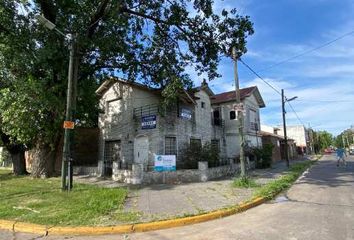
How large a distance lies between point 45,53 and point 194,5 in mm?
8395

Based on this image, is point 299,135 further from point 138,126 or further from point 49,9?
point 49,9

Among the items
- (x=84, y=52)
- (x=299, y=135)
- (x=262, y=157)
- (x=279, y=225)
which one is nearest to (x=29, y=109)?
(x=84, y=52)

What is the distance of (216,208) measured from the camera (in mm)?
9344

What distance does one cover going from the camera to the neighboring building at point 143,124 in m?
20.7

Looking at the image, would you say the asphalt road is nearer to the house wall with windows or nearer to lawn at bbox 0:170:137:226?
lawn at bbox 0:170:137:226

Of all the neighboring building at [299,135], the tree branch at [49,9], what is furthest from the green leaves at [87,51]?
the neighboring building at [299,135]

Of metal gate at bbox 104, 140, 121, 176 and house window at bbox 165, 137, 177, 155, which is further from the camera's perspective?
metal gate at bbox 104, 140, 121, 176

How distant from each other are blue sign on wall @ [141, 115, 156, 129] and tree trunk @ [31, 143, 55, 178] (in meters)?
5.48

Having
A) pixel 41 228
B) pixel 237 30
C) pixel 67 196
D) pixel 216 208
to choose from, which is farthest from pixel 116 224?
pixel 237 30

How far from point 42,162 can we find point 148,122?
21.2 feet

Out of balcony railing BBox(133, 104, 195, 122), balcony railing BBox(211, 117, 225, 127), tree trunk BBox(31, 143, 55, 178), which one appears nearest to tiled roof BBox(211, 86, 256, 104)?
balcony railing BBox(211, 117, 225, 127)

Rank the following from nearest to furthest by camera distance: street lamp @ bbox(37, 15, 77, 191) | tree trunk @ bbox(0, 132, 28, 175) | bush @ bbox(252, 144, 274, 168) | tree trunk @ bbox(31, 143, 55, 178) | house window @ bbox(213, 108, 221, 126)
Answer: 1. street lamp @ bbox(37, 15, 77, 191)
2. tree trunk @ bbox(31, 143, 55, 178)
3. tree trunk @ bbox(0, 132, 28, 175)
4. bush @ bbox(252, 144, 274, 168)
5. house window @ bbox(213, 108, 221, 126)

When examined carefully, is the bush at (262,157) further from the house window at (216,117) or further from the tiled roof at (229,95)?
the tiled roof at (229,95)

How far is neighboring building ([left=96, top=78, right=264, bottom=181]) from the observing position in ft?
67.8
